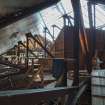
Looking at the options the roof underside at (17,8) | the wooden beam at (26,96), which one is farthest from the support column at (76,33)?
the wooden beam at (26,96)

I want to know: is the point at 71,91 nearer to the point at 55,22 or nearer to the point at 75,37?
the point at 75,37

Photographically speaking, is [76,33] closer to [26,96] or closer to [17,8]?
[17,8]

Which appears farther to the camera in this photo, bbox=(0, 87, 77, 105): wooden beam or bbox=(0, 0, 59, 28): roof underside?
bbox=(0, 0, 59, 28): roof underside

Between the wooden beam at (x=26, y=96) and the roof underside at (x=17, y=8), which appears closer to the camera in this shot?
the wooden beam at (x=26, y=96)

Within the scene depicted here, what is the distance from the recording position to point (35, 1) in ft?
8.79

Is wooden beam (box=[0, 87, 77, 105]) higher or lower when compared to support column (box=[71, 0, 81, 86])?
lower

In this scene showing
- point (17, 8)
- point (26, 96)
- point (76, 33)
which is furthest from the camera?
point (17, 8)

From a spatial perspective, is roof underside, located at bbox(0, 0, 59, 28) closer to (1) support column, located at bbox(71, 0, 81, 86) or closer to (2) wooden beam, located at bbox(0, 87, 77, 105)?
(1) support column, located at bbox(71, 0, 81, 86)

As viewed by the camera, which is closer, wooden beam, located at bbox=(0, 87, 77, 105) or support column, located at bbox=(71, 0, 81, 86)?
wooden beam, located at bbox=(0, 87, 77, 105)

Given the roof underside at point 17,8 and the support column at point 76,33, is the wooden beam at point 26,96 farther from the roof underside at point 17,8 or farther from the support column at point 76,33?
the roof underside at point 17,8

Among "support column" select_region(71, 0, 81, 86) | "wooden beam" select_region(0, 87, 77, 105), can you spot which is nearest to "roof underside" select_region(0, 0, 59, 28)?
"support column" select_region(71, 0, 81, 86)

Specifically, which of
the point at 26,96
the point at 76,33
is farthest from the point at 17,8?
the point at 26,96

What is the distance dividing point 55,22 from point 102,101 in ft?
27.1

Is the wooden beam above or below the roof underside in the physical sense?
below
